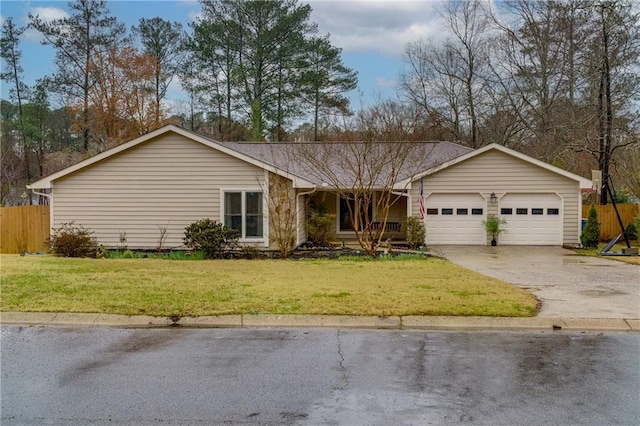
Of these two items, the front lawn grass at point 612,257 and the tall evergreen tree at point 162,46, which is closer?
the front lawn grass at point 612,257

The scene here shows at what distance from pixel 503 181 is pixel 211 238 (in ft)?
37.5

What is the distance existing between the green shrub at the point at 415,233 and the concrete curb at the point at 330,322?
12103 mm

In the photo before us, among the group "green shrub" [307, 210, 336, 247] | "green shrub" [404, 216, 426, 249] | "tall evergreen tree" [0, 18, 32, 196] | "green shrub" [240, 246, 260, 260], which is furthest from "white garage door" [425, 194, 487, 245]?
"tall evergreen tree" [0, 18, 32, 196]

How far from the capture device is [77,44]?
122 feet

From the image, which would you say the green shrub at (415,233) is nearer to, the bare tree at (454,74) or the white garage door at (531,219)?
the white garage door at (531,219)

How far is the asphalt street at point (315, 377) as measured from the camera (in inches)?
178

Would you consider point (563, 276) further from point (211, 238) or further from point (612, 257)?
point (211, 238)

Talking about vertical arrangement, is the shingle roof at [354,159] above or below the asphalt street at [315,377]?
above

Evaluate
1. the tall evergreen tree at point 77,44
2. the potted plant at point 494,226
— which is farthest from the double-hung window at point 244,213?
the tall evergreen tree at point 77,44

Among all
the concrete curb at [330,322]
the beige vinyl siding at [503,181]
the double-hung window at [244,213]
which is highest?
the beige vinyl siding at [503,181]

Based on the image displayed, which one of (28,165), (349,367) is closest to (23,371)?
(349,367)

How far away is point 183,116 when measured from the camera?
4056 cm

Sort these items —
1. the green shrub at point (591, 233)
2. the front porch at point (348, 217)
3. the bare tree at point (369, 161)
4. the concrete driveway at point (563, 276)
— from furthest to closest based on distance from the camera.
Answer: the front porch at point (348, 217) < the green shrub at point (591, 233) < the bare tree at point (369, 161) < the concrete driveway at point (563, 276)

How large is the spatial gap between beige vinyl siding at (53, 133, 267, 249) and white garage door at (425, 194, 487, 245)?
7441 mm
